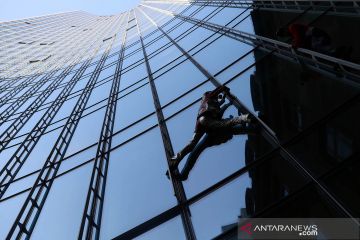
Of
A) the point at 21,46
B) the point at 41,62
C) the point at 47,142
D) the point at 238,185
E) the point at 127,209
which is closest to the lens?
the point at 238,185

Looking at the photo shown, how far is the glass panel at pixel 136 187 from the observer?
7.46 m

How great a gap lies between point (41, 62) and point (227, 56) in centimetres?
3009

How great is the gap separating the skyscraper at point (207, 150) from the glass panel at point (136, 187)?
0.03m

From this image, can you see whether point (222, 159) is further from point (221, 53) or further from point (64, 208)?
point (221, 53)

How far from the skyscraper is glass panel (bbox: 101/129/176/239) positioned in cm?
3

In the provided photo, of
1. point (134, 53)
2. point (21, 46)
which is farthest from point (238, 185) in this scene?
point (21, 46)

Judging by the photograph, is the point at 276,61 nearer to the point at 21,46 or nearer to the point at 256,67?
the point at 256,67

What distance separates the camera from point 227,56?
12.2 metres

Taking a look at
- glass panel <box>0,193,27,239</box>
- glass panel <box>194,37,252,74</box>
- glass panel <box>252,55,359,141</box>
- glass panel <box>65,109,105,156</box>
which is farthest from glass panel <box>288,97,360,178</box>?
glass panel <box>65,109,105,156</box>

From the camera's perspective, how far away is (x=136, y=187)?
8.38 metres

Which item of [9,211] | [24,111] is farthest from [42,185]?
[24,111]

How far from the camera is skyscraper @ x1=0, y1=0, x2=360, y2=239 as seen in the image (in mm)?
6012

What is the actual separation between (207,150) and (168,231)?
2.00m

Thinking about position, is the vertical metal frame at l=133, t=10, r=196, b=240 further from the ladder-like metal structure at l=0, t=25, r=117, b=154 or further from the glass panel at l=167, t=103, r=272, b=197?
the ladder-like metal structure at l=0, t=25, r=117, b=154
